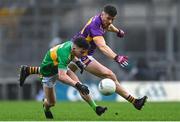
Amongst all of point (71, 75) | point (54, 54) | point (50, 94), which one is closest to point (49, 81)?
point (50, 94)

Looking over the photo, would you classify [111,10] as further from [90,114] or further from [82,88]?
[82,88]

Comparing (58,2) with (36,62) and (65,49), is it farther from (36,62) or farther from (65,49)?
(65,49)

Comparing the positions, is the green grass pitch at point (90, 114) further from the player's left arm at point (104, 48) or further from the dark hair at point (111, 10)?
the dark hair at point (111, 10)

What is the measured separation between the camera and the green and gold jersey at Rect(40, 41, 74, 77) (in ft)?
49.0

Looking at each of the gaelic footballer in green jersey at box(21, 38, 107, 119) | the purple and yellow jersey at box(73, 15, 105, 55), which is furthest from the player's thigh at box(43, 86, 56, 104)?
the purple and yellow jersey at box(73, 15, 105, 55)

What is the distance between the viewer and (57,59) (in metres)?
15.4

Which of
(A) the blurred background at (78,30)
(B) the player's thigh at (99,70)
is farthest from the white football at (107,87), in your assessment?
(A) the blurred background at (78,30)

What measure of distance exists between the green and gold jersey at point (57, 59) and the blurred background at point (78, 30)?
59.2 ft

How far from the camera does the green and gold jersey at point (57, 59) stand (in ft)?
49.0

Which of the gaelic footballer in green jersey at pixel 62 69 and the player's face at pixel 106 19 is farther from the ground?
the player's face at pixel 106 19

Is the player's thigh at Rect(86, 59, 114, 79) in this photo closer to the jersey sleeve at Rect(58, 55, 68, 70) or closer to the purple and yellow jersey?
the purple and yellow jersey

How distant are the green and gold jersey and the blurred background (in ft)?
59.2

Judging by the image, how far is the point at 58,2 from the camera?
36.2 meters

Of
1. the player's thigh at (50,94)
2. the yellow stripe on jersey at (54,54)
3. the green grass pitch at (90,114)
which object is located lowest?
the green grass pitch at (90,114)
